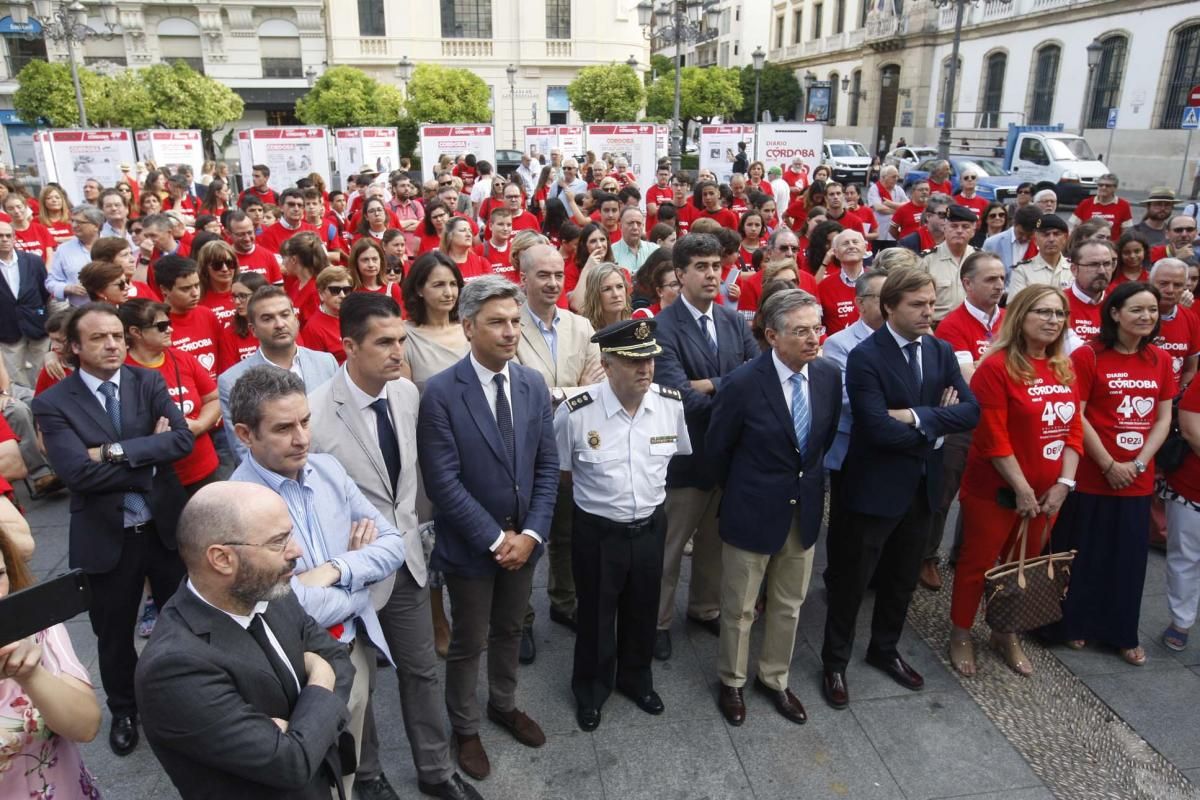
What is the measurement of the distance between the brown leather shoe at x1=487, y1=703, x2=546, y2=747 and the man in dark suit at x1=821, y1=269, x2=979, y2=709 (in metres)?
1.49

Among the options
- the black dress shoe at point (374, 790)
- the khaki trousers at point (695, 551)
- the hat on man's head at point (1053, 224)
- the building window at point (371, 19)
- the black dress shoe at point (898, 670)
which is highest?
the building window at point (371, 19)

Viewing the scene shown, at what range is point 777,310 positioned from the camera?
141 inches

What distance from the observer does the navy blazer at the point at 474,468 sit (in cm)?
318

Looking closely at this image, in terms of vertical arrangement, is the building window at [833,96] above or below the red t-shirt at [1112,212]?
above

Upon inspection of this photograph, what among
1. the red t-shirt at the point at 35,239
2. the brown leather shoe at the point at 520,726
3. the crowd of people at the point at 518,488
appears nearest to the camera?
the crowd of people at the point at 518,488

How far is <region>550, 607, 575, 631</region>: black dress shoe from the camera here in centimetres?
462

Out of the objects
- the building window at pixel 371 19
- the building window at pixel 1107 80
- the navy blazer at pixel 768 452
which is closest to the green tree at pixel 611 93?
the building window at pixel 371 19

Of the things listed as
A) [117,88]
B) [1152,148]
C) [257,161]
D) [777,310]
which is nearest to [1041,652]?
[777,310]

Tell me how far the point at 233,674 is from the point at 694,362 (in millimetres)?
2809

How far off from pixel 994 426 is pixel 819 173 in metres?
8.90

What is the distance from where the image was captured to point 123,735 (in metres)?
3.54

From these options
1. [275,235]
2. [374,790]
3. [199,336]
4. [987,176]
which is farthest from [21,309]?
[987,176]

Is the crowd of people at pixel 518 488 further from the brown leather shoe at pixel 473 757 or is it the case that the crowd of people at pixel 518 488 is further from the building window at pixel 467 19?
the building window at pixel 467 19

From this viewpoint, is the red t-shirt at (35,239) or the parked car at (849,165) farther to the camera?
the parked car at (849,165)
